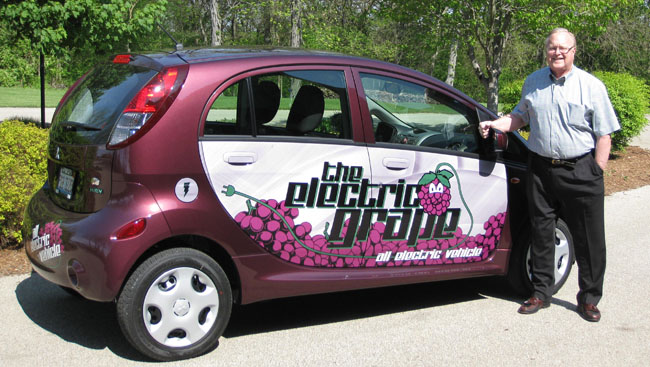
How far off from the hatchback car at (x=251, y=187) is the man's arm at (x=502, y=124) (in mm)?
92

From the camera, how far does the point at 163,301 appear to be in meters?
3.76

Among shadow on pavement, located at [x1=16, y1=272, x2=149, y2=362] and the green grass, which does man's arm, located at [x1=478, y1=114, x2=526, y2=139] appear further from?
the green grass

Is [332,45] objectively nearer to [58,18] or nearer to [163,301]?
[58,18]

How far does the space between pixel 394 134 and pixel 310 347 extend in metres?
1.48

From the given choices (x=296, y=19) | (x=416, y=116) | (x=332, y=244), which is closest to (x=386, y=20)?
(x=296, y=19)

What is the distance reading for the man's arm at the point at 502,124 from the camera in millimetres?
4762

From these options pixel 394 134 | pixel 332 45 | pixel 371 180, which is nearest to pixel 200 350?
pixel 371 180

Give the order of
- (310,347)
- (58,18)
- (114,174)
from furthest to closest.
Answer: (58,18)
(310,347)
(114,174)

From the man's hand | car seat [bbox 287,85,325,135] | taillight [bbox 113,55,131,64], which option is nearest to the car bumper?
taillight [bbox 113,55,131,64]

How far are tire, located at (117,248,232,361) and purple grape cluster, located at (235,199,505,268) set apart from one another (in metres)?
0.34

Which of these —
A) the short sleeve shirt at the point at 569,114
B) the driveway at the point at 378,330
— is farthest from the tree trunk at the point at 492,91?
the short sleeve shirt at the point at 569,114

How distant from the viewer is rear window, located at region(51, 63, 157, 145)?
379cm

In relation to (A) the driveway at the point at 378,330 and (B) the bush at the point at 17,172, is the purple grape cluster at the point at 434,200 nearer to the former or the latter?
(A) the driveway at the point at 378,330

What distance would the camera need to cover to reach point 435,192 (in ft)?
15.0
